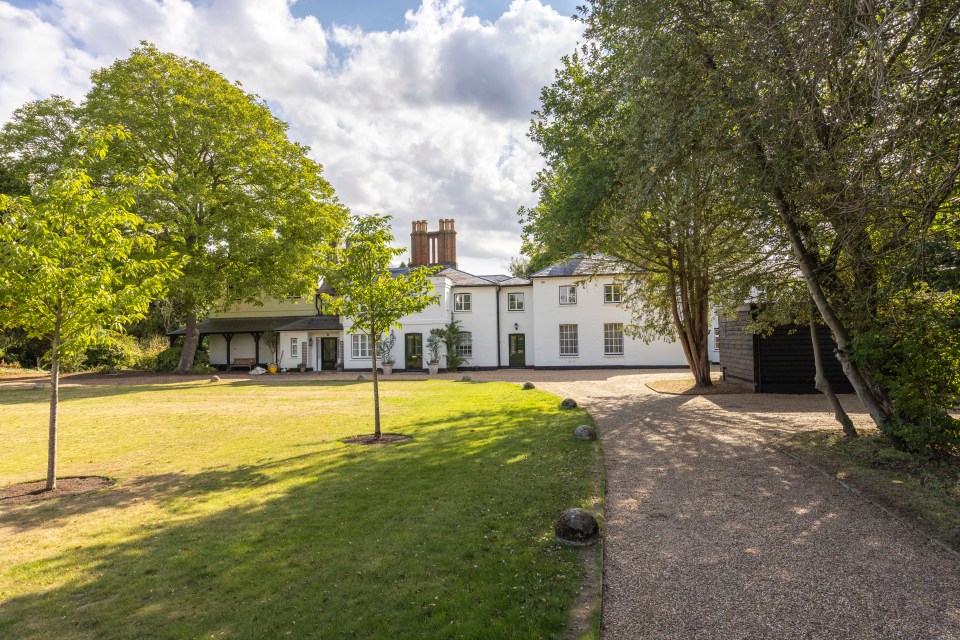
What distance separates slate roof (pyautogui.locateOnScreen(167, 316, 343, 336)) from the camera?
31.0 m

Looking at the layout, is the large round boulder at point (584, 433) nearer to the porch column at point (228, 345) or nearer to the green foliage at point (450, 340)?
the green foliage at point (450, 340)

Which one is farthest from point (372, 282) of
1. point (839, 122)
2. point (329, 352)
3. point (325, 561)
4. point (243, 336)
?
point (243, 336)

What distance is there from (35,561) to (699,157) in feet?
29.8

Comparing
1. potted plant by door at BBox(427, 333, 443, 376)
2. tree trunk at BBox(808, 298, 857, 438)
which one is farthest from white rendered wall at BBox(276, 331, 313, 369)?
tree trunk at BBox(808, 298, 857, 438)

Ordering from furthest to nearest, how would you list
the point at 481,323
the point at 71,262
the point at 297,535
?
1. the point at 481,323
2. the point at 71,262
3. the point at 297,535

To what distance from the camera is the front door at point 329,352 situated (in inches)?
1264

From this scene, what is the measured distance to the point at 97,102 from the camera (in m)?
22.0

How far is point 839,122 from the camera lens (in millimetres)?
5465

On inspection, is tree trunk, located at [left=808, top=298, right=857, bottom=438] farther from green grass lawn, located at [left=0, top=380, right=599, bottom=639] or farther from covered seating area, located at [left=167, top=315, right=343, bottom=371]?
covered seating area, located at [left=167, top=315, right=343, bottom=371]

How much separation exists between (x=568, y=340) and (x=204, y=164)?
2073cm

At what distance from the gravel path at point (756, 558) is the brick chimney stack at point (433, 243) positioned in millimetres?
26283

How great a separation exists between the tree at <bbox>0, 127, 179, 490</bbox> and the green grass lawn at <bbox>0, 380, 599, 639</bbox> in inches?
84.2

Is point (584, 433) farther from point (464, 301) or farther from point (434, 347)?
point (464, 301)

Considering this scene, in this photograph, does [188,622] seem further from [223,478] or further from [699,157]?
[699,157]
